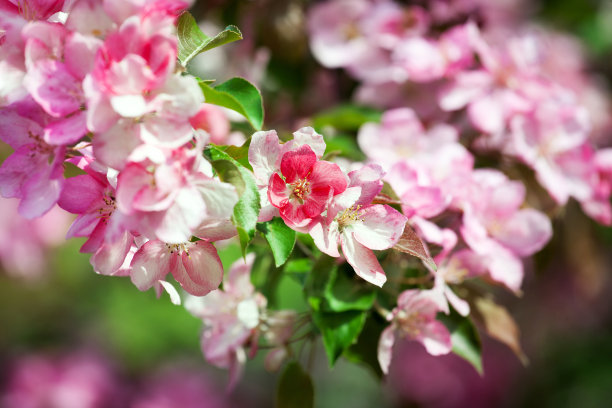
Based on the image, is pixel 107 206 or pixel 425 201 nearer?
pixel 107 206

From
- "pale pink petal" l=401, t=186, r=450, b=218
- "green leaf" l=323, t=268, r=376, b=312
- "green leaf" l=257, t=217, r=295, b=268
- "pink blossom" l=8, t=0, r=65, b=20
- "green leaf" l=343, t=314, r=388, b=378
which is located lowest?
"green leaf" l=343, t=314, r=388, b=378

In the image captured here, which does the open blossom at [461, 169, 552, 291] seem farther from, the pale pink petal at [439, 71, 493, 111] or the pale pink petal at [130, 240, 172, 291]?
the pale pink petal at [130, 240, 172, 291]

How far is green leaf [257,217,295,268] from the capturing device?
0.65 meters

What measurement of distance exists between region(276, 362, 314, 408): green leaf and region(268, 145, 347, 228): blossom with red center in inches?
10.5

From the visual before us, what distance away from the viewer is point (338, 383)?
2732 millimetres

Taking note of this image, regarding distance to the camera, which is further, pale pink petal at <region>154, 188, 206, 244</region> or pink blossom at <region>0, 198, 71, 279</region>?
pink blossom at <region>0, 198, 71, 279</region>

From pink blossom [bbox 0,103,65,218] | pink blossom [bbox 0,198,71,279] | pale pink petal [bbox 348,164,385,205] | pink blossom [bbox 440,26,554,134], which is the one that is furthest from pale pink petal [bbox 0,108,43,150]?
pink blossom [bbox 0,198,71,279]

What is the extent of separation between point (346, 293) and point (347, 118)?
41 cm

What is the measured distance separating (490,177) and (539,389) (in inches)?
59.5

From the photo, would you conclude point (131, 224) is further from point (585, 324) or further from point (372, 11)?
point (585, 324)

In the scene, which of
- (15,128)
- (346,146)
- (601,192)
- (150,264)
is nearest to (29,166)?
(15,128)

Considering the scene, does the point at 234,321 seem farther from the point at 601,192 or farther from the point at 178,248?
the point at 601,192

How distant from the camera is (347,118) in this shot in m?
1.10

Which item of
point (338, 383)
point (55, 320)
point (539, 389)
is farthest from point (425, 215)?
point (338, 383)
